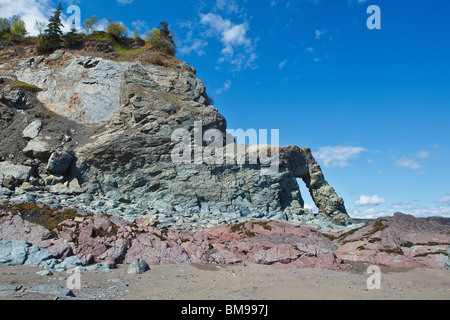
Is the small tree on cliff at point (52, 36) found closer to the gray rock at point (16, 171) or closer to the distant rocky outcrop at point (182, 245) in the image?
the gray rock at point (16, 171)

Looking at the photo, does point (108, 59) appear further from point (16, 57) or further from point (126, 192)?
point (126, 192)

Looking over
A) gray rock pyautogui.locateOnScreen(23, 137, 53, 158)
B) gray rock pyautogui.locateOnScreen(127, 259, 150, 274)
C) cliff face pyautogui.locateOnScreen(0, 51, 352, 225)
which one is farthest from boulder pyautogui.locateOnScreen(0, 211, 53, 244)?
gray rock pyautogui.locateOnScreen(23, 137, 53, 158)

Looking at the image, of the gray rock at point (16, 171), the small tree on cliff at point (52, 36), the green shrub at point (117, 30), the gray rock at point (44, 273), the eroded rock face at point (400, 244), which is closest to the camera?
the gray rock at point (44, 273)

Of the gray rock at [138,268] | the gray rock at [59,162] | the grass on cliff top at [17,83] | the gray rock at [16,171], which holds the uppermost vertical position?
the grass on cliff top at [17,83]

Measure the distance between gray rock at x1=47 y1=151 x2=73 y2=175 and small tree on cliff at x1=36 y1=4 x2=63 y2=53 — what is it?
1818cm

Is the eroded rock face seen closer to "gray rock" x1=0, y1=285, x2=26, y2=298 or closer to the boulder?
"gray rock" x1=0, y1=285, x2=26, y2=298

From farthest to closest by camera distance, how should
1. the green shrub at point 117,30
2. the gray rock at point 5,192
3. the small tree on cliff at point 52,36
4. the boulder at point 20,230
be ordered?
the green shrub at point 117,30, the small tree on cliff at point 52,36, the gray rock at point 5,192, the boulder at point 20,230

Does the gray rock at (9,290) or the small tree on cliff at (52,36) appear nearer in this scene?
the gray rock at (9,290)

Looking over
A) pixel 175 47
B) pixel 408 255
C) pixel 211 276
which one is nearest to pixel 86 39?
pixel 175 47

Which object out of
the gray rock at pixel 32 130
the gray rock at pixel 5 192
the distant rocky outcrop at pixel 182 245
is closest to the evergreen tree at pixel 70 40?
the gray rock at pixel 32 130

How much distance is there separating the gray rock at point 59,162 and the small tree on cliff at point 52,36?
59.6ft

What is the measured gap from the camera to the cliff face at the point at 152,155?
2058 centimetres

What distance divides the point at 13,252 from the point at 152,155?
13.2m
